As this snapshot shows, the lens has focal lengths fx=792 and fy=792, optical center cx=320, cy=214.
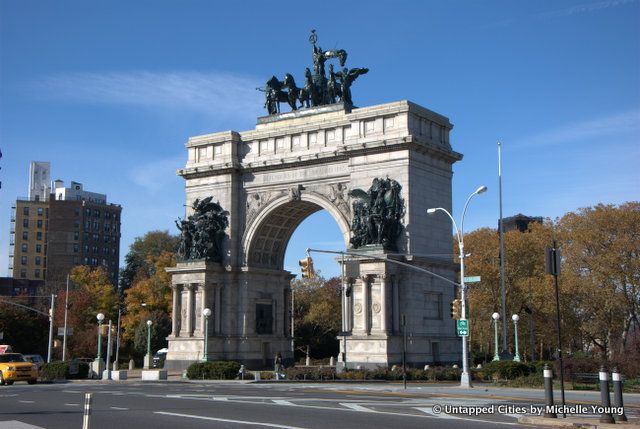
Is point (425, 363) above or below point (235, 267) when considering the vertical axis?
below

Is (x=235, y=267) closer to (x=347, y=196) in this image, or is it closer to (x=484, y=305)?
(x=347, y=196)

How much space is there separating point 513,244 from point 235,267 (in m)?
30.7

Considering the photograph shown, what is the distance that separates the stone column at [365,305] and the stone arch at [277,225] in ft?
17.1

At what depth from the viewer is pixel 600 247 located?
69.2 meters

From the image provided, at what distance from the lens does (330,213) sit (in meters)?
54.2

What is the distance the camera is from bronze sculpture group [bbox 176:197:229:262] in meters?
56.9

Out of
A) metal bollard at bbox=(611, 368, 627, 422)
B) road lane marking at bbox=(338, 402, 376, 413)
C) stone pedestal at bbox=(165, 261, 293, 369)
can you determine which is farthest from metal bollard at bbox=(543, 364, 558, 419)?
stone pedestal at bbox=(165, 261, 293, 369)

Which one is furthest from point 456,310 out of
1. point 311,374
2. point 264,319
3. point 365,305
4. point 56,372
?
point 56,372

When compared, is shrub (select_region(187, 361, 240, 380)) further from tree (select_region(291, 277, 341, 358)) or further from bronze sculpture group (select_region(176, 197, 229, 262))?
tree (select_region(291, 277, 341, 358))

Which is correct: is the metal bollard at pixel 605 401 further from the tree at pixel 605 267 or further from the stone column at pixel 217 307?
the tree at pixel 605 267

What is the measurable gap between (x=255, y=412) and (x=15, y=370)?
83.6 ft

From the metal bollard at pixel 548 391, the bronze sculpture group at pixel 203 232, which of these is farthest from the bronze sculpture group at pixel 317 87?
the metal bollard at pixel 548 391


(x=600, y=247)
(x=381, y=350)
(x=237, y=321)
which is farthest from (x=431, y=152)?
(x=600, y=247)

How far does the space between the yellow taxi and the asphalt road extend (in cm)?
1288
